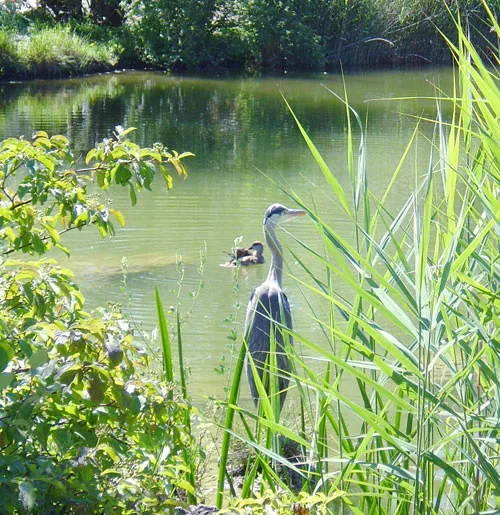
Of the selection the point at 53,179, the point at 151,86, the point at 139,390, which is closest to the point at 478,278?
the point at 139,390

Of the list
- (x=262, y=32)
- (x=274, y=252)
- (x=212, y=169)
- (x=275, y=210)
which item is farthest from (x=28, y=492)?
(x=262, y=32)

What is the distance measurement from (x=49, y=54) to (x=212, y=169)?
1134 cm

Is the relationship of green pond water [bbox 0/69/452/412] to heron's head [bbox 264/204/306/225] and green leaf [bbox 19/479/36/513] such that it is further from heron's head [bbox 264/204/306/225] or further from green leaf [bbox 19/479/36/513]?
green leaf [bbox 19/479/36/513]

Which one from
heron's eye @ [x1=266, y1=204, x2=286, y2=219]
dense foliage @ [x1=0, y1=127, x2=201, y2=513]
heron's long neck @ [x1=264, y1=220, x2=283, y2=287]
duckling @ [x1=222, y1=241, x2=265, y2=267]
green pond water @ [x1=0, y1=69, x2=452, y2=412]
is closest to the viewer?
dense foliage @ [x1=0, y1=127, x2=201, y2=513]

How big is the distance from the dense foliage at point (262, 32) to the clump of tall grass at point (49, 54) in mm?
277

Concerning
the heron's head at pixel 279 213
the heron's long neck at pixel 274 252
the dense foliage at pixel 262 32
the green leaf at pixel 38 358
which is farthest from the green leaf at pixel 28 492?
the dense foliage at pixel 262 32

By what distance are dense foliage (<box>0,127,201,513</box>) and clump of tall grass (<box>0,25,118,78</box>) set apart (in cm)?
2015

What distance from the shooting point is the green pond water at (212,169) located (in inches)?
289

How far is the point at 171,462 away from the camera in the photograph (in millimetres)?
2295

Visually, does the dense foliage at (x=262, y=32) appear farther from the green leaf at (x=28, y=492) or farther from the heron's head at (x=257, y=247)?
the green leaf at (x=28, y=492)

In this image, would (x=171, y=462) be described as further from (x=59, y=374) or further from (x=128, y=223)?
(x=128, y=223)

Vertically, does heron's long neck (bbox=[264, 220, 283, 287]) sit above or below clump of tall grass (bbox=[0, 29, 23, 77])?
below

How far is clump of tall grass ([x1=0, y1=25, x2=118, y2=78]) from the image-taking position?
21.6 metres

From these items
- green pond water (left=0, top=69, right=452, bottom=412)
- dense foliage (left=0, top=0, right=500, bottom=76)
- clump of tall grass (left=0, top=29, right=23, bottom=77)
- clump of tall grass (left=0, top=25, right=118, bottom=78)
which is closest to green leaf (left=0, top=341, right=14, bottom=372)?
green pond water (left=0, top=69, right=452, bottom=412)
